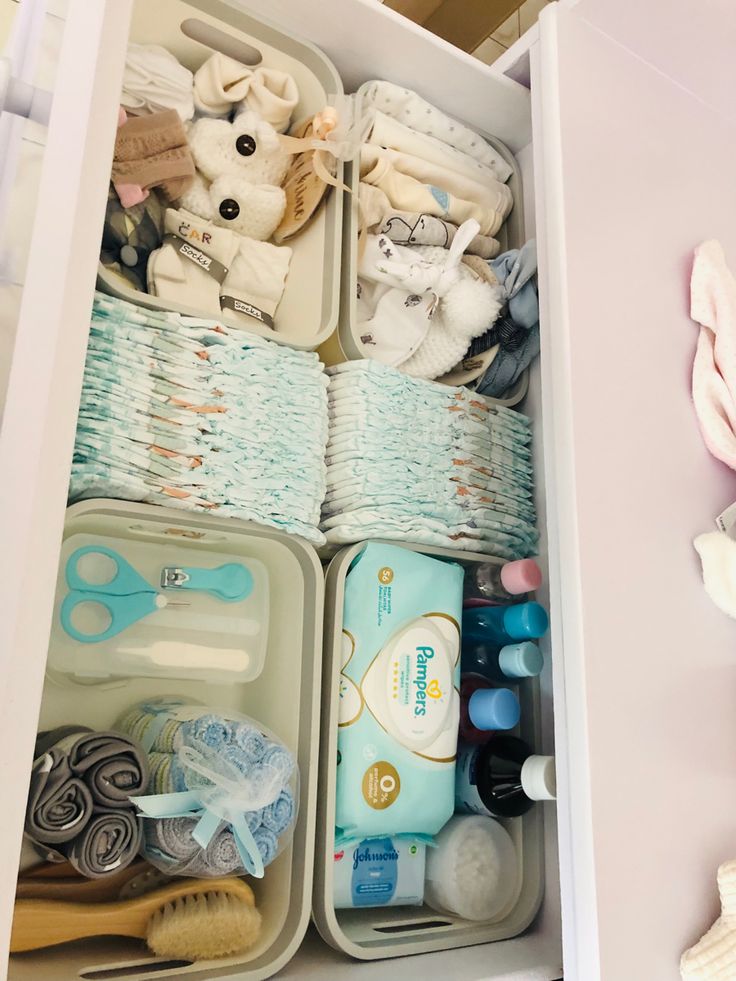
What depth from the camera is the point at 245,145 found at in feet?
3.38

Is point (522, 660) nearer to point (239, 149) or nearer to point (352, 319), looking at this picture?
point (352, 319)

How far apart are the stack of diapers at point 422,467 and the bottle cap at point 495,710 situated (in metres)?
0.18

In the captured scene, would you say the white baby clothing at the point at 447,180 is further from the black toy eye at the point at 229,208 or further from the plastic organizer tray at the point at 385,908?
the plastic organizer tray at the point at 385,908

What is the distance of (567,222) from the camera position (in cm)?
94

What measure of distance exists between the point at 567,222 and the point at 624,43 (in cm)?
35

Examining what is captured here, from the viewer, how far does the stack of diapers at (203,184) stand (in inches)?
36.7

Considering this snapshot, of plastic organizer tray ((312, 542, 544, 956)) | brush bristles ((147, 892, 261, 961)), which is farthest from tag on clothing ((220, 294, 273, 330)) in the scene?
brush bristles ((147, 892, 261, 961))

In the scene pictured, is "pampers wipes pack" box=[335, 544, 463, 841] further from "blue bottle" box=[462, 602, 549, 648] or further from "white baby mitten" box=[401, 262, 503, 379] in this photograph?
"white baby mitten" box=[401, 262, 503, 379]

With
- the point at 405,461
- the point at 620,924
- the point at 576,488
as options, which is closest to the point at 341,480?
the point at 405,461

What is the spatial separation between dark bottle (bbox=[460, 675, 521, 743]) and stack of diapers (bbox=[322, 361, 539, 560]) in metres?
0.18

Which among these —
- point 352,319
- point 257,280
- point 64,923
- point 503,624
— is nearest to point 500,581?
point 503,624

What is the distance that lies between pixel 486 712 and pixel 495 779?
0.09 meters

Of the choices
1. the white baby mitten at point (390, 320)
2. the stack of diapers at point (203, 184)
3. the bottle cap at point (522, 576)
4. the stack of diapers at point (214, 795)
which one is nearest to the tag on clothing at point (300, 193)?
the stack of diapers at point (203, 184)

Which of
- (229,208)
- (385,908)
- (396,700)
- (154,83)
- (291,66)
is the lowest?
(385,908)
